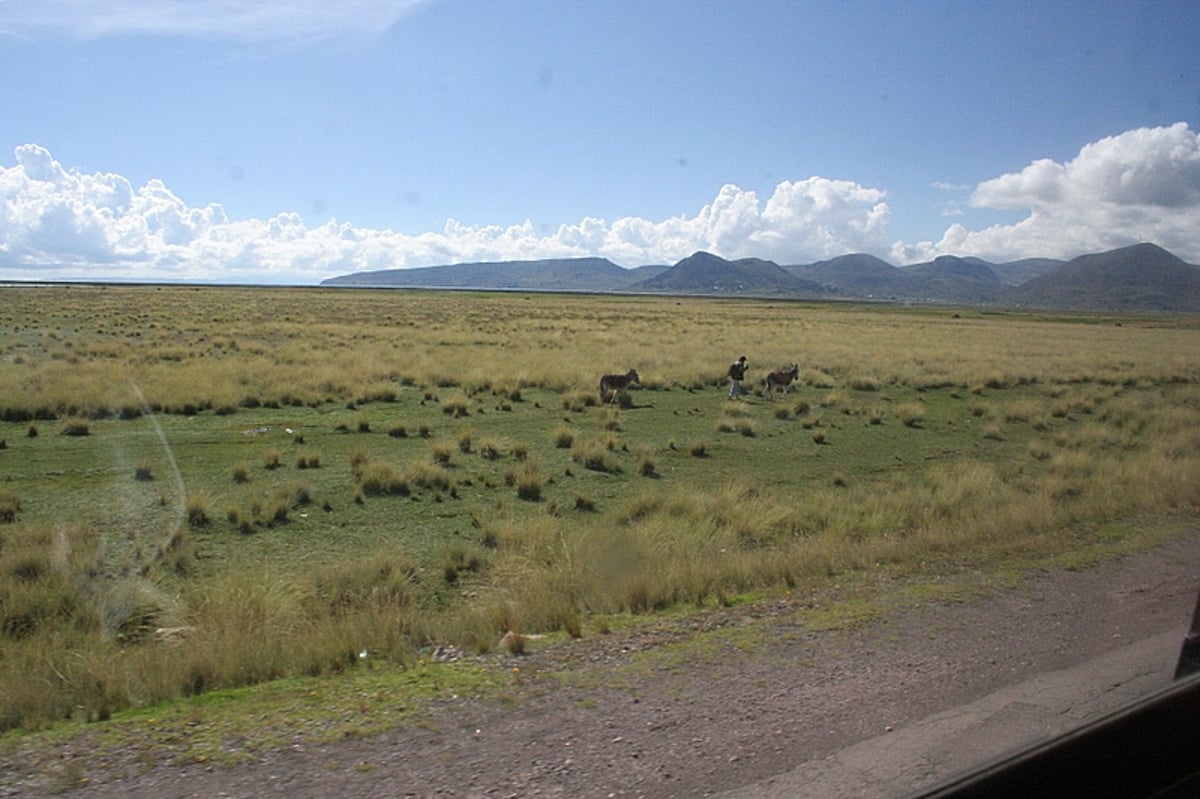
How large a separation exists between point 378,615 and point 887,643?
4012 millimetres

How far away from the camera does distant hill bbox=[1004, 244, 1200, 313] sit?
9891cm

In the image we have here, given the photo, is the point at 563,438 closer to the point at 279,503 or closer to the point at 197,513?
the point at 279,503

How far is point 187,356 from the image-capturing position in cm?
3106

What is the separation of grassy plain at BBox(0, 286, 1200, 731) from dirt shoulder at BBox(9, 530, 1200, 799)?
107cm

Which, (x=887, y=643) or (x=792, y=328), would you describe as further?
(x=792, y=328)

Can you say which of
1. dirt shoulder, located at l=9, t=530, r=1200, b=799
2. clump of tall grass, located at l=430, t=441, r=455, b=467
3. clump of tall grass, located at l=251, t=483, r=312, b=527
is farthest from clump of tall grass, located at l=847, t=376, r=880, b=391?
dirt shoulder, located at l=9, t=530, r=1200, b=799

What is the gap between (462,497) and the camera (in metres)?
13.1

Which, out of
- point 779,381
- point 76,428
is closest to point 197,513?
point 76,428

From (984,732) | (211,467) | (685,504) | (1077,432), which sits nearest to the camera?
(984,732)

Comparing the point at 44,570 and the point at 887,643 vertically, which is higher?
the point at 887,643

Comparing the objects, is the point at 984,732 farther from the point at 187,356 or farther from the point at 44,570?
the point at 187,356

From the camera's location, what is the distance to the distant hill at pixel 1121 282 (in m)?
98.9

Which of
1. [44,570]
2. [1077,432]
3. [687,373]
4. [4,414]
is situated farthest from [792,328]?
[44,570]

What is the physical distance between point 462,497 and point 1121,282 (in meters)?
154
